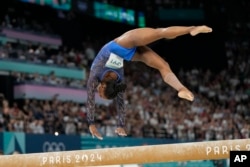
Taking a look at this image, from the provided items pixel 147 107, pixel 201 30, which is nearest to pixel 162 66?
pixel 201 30

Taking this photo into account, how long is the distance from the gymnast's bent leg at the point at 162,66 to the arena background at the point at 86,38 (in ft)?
25.3

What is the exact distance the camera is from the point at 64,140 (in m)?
16.5

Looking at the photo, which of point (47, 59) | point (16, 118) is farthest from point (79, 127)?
point (47, 59)

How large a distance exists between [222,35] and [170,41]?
2.60 meters

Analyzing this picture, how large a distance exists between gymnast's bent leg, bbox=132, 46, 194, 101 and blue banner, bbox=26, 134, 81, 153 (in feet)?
26.7

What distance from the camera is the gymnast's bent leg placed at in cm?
744

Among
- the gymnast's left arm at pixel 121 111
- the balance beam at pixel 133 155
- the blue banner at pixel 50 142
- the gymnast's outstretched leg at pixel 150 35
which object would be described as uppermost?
the gymnast's outstretched leg at pixel 150 35

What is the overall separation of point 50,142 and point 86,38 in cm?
1090

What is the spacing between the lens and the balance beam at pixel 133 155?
24.2ft

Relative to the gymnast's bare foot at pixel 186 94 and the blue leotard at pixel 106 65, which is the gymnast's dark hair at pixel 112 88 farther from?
the gymnast's bare foot at pixel 186 94

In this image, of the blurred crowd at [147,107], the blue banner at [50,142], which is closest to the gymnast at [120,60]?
the blue banner at [50,142]

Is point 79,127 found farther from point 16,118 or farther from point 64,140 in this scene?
point 16,118

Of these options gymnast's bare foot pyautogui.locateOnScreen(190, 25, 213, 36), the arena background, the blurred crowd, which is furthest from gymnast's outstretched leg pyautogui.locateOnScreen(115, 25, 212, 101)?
the blurred crowd

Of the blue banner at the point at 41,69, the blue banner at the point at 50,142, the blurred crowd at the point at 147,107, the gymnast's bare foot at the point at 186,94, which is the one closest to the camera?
the gymnast's bare foot at the point at 186,94
